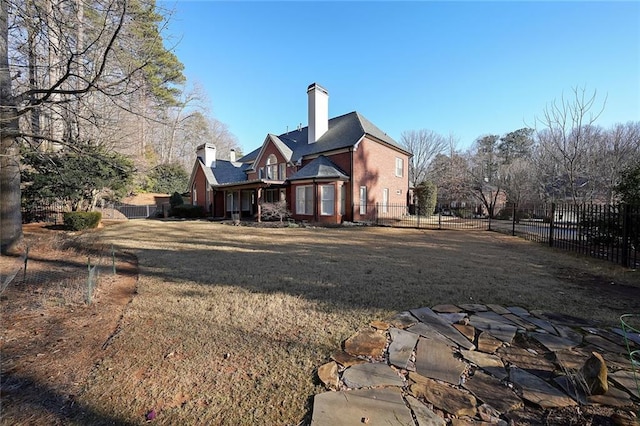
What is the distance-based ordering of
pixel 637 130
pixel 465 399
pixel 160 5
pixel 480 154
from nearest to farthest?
pixel 465 399 → pixel 160 5 → pixel 637 130 → pixel 480 154

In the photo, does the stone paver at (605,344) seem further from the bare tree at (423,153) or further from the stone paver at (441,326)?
the bare tree at (423,153)

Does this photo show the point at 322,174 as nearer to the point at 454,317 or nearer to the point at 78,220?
the point at 78,220

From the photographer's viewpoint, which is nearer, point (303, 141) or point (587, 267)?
point (587, 267)

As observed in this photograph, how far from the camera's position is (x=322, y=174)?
17.7 m

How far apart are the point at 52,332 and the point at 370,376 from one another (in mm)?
4035

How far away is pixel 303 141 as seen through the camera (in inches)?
915

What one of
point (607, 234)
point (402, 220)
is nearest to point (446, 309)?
point (607, 234)

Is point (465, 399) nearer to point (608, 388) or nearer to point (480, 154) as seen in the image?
point (608, 388)

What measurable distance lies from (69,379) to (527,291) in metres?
6.75

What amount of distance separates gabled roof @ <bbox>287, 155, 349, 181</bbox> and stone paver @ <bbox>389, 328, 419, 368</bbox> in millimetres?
14612

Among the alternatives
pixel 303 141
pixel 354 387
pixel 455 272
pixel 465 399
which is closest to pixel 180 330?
pixel 354 387

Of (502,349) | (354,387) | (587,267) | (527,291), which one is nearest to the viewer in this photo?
(354,387)

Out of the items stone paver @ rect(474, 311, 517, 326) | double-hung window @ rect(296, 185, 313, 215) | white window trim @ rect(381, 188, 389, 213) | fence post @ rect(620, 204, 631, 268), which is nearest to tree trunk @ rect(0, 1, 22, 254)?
stone paver @ rect(474, 311, 517, 326)

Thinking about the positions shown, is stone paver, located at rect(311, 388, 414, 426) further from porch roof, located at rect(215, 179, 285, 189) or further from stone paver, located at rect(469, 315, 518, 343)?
porch roof, located at rect(215, 179, 285, 189)
